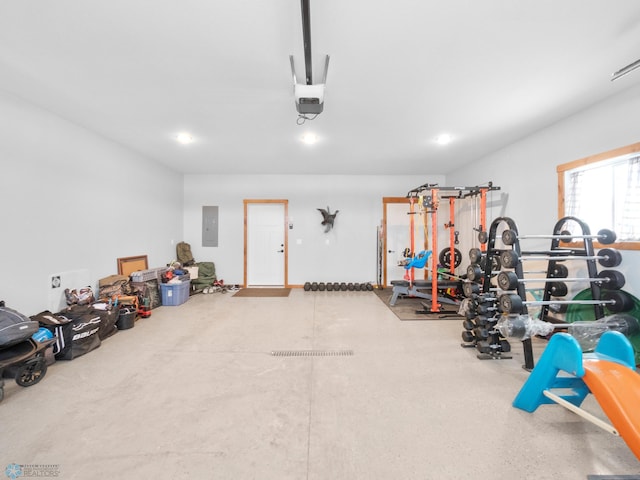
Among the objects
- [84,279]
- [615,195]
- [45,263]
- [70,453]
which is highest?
[615,195]

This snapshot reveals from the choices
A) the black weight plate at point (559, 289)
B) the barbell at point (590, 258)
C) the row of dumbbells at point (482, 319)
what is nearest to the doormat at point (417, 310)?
the row of dumbbells at point (482, 319)

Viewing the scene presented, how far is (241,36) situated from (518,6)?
1.87m

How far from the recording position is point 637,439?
128cm

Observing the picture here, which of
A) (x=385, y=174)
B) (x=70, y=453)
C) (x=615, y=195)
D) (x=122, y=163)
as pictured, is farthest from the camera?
(x=385, y=174)

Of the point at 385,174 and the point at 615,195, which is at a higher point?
the point at 385,174

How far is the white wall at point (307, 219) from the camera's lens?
598 cm

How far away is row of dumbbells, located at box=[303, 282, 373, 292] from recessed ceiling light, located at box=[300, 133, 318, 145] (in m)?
3.13

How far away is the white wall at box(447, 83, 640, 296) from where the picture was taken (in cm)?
251

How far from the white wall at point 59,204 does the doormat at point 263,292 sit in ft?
6.55

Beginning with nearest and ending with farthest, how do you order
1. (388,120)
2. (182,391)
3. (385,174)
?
(182,391) → (388,120) → (385,174)

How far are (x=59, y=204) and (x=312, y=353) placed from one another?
11.9 feet

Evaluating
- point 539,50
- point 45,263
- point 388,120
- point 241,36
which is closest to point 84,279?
point 45,263

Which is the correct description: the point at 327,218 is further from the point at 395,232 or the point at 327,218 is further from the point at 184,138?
the point at 184,138

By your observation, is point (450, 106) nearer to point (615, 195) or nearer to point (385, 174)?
point (615, 195)
